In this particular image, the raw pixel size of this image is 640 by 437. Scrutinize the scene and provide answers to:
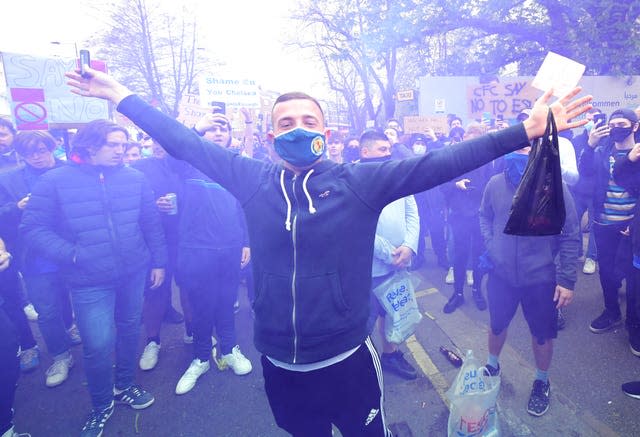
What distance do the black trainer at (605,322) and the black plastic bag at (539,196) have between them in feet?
10.6

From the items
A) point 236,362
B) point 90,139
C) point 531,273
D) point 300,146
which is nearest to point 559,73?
point 531,273

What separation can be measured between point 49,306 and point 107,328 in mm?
1241

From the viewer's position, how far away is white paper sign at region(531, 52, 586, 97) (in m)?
2.98

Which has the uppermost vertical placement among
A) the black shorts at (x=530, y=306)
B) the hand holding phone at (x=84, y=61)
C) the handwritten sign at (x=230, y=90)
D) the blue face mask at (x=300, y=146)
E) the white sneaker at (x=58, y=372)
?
the handwritten sign at (x=230, y=90)

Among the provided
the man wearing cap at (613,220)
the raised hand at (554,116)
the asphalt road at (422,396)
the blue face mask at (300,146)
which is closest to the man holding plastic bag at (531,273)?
the asphalt road at (422,396)

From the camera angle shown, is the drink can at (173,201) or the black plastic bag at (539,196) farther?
the drink can at (173,201)

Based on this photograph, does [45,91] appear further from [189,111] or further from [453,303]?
[453,303]

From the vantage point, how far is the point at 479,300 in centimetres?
484

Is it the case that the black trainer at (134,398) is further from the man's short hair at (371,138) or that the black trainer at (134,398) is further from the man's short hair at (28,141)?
the man's short hair at (371,138)

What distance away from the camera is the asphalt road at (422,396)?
2941mm

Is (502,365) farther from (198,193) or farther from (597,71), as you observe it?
(597,71)

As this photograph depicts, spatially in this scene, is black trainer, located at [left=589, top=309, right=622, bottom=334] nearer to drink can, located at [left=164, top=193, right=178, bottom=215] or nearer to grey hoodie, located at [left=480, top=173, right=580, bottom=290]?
grey hoodie, located at [left=480, top=173, right=580, bottom=290]

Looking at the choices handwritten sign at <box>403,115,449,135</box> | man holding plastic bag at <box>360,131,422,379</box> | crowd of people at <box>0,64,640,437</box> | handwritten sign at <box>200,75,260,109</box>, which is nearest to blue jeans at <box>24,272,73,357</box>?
crowd of people at <box>0,64,640,437</box>

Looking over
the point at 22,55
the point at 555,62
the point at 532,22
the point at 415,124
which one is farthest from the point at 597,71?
the point at 22,55
